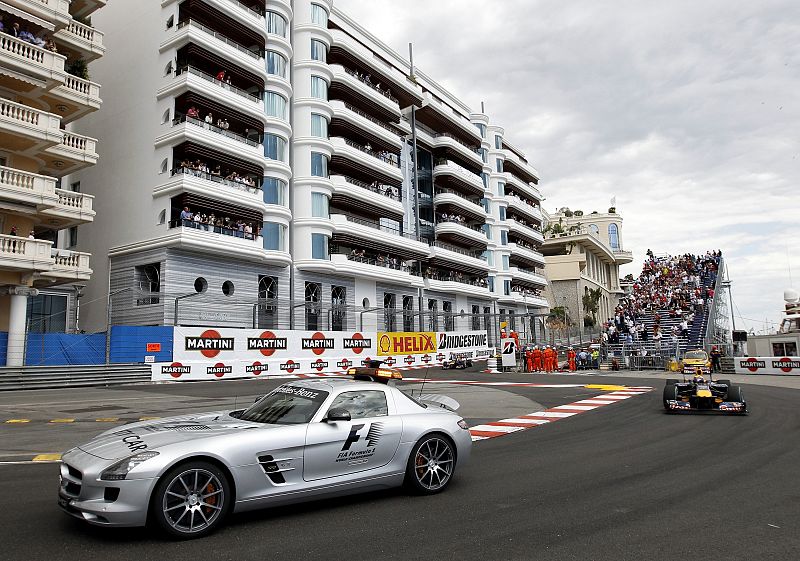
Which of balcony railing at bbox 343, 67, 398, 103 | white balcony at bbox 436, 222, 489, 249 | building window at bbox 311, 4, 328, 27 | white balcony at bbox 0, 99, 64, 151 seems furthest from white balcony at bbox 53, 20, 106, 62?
white balcony at bbox 436, 222, 489, 249

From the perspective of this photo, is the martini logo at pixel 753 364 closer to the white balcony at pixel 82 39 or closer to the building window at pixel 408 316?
the building window at pixel 408 316

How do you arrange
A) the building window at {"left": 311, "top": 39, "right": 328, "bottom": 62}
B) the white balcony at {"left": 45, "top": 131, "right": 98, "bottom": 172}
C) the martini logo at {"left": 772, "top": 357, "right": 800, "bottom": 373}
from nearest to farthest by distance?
the white balcony at {"left": 45, "top": 131, "right": 98, "bottom": 172} < the martini logo at {"left": 772, "top": 357, "right": 800, "bottom": 373} < the building window at {"left": 311, "top": 39, "right": 328, "bottom": 62}

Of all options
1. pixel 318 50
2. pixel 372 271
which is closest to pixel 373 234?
pixel 372 271

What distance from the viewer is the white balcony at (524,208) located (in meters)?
70.7

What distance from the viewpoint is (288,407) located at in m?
6.20

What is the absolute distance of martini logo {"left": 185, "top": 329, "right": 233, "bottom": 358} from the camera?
26.7m

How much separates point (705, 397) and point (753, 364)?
18603 millimetres

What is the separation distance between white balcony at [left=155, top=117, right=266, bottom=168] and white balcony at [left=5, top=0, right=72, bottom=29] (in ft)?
22.3

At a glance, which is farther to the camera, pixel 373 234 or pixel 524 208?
pixel 524 208

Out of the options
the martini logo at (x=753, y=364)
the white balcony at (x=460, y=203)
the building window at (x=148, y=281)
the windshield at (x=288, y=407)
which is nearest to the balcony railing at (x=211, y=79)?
the building window at (x=148, y=281)

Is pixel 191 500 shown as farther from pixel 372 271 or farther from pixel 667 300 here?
pixel 667 300

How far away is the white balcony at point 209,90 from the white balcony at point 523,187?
41.9 m

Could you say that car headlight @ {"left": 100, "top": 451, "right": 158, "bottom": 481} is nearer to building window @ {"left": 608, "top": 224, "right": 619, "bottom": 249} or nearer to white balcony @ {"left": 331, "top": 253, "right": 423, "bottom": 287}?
white balcony @ {"left": 331, "top": 253, "right": 423, "bottom": 287}

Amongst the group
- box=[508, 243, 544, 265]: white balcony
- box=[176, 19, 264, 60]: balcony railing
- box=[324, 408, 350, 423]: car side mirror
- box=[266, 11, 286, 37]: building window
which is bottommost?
box=[324, 408, 350, 423]: car side mirror
